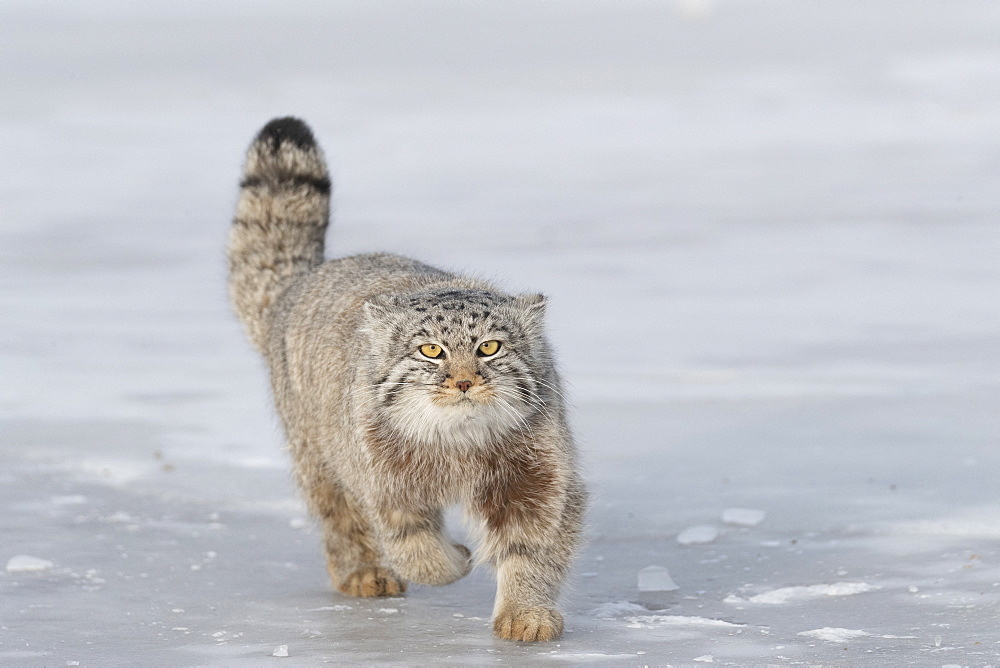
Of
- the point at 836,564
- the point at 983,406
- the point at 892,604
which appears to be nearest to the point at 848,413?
the point at 983,406

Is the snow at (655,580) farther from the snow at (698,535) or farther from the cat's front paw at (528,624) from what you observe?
the cat's front paw at (528,624)

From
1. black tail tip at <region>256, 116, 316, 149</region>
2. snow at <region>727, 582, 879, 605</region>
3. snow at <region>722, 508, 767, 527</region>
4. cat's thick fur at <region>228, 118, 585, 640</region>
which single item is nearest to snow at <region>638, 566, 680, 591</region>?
snow at <region>727, 582, 879, 605</region>

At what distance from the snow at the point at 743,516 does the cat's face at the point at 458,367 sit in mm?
1911

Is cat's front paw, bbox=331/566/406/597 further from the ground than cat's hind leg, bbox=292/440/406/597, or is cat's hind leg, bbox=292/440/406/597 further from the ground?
cat's hind leg, bbox=292/440/406/597

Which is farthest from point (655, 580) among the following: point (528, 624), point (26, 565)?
point (26, 565)

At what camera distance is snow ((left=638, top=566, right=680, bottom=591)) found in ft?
22.1

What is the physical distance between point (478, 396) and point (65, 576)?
7.93 feet

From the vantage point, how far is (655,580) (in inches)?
267

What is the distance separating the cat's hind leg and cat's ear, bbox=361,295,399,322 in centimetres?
123

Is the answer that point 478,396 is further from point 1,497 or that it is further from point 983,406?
point 983,406

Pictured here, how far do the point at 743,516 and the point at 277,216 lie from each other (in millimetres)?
3258

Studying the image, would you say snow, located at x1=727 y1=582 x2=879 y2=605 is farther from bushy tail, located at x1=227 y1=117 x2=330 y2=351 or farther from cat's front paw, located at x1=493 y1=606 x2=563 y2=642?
bushy tail, located at x1=227 y1=117 x2=330 y2=351

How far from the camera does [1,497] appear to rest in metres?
8.34

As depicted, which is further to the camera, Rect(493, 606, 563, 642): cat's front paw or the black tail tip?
the black tail tip
